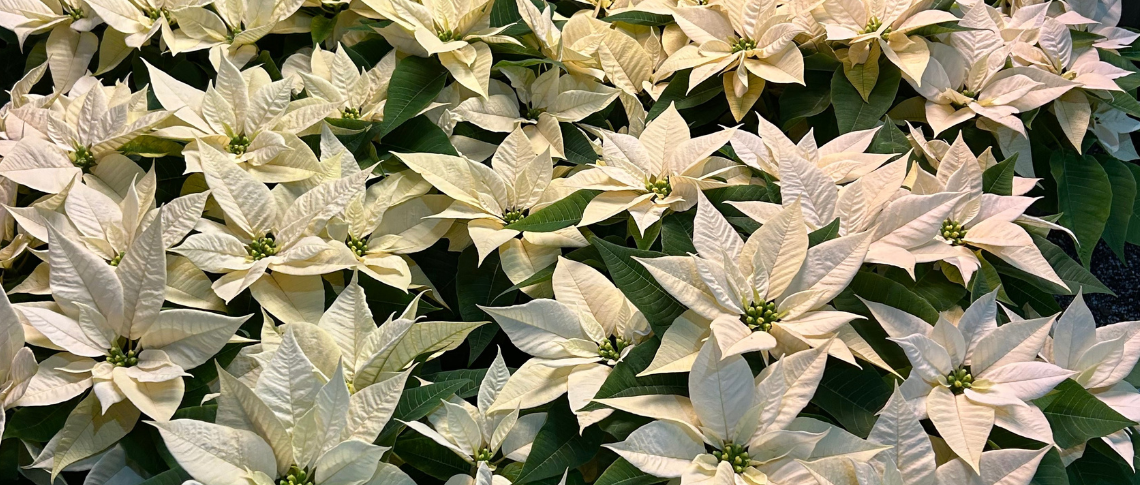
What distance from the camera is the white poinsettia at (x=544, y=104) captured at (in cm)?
88

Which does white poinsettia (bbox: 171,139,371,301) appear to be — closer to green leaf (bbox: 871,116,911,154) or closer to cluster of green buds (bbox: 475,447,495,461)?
cluster of green buds (bbox: 475,447,495,461)

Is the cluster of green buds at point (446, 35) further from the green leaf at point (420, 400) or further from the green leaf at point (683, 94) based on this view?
the green leaf at point (420, 400)

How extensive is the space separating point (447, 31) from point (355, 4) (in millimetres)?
132

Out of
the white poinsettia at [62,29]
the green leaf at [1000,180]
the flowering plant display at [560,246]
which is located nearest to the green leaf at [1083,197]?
the flowering plant display at [560,246]

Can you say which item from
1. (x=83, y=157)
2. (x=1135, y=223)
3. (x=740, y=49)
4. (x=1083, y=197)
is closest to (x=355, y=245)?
(x=83, y=157)

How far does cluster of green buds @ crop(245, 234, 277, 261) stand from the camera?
27.3 inches

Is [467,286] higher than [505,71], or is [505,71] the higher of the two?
[505,71]

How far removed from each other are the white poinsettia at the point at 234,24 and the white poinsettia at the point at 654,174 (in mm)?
386

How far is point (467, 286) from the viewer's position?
0.79 meters

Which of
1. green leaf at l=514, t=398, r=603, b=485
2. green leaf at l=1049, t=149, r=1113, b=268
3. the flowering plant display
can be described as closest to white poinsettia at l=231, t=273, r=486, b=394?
the flowering plant display

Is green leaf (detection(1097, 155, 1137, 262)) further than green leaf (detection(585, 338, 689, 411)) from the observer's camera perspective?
Yes

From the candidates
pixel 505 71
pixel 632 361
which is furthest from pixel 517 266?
pixel 505 71

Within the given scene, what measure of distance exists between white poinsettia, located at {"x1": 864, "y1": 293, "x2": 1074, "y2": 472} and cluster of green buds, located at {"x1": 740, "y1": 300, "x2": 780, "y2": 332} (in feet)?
0.25

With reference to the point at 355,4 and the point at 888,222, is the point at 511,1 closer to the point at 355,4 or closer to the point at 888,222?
the point at 355,4
